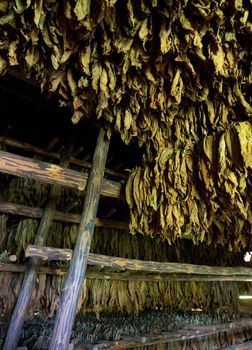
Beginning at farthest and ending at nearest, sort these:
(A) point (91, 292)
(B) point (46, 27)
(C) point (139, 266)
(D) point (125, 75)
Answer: (A) point (91, 292) → (C) point (139, 266) → (D) point (125, 75) → (B) point (46, 27)

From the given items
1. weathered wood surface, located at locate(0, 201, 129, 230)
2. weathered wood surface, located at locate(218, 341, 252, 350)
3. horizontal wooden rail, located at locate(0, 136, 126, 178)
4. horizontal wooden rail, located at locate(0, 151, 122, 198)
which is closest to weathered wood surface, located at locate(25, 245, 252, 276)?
horizontal wooden rail, located at locate(0, 151, 122, 198)

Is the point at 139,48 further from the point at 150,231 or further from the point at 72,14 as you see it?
the point at 150,231

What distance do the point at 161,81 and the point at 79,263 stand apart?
1.69 meters

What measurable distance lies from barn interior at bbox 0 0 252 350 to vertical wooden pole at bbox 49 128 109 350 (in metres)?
0.07

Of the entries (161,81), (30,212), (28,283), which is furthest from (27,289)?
(161,81)

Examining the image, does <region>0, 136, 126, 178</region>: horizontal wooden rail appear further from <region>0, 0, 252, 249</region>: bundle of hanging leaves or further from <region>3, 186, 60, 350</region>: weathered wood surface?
<region>0, 0, 252, 249</region>: bundle of hanging leaves

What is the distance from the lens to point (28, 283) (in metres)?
3.19

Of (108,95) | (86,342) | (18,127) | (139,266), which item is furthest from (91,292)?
(108,95)

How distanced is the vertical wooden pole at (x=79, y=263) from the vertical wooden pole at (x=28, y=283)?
1.02m

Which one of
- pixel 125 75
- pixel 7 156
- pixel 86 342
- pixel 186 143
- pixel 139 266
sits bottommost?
pixel 86 342

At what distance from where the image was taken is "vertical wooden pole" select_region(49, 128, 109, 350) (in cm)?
211

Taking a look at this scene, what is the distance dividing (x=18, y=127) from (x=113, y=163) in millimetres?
1553

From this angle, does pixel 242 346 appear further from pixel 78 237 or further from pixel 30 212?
pixel 30 212

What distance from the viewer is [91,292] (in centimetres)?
433
